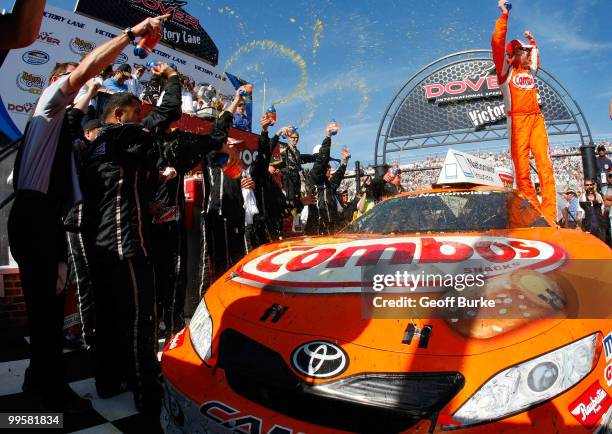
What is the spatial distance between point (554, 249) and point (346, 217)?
5916 millimetres

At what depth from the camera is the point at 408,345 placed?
1.31 meters

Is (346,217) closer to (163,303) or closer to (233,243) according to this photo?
(233,243)

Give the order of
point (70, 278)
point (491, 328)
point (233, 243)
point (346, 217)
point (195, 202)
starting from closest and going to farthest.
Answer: point (491, 328)
point (70, 278)
point (233, 243)
point (195, 202)
point (346, 217)

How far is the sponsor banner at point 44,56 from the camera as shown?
759 centimetres

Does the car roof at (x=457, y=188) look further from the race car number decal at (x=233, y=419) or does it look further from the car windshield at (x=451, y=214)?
the race car number decal at (x=233, y=419)

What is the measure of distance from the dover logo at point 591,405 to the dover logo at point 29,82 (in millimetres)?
9328

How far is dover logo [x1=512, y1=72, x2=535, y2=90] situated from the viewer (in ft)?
14.9

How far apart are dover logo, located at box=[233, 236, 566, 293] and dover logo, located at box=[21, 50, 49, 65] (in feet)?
27.6

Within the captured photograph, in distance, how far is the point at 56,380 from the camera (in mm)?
1861

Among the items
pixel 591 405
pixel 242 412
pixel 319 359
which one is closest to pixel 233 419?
pixel 242 412

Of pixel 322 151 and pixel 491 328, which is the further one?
pixel 322 151

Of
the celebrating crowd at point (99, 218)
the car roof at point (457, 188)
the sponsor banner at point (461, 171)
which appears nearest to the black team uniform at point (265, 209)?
the celebrating crowd at point (99, 218)

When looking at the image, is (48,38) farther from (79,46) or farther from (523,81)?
(523,81)

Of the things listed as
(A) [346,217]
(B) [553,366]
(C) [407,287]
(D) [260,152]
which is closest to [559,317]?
(B) [553,366]
